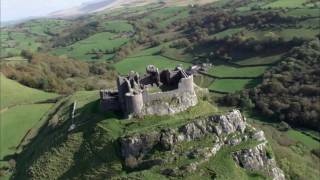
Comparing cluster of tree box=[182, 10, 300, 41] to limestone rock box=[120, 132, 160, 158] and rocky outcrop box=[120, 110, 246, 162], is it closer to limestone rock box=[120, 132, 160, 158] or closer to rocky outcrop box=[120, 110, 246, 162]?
rocky outcrop box=[120, 110, 246, 162]

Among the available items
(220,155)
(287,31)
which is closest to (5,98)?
(220,155)

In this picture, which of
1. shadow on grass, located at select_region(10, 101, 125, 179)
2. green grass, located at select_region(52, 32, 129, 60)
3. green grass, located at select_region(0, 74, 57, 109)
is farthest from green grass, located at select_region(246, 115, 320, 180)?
green grass, located at select_region(52, 32, 129, 60)

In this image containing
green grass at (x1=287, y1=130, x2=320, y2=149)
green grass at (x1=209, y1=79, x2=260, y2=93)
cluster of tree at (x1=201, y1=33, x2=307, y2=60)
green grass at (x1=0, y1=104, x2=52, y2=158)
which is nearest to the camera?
green grass at (x1=0, y1=104, x2=52, y2=158)

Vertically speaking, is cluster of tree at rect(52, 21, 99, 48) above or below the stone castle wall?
below

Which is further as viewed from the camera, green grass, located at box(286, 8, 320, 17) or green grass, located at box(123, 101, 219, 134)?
green grass, located at box(286, 8, 320, 17)

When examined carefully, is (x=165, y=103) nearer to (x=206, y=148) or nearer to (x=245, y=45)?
(x=206, y=148)

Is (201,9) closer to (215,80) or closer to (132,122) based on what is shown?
(215,80)
